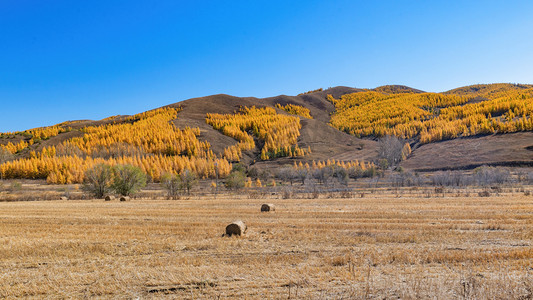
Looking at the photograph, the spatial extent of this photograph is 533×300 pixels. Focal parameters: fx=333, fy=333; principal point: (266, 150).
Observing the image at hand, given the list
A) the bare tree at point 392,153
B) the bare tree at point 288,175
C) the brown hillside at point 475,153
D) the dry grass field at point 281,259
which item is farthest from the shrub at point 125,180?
the bare tree at point 392,153

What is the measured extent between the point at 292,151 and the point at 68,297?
145 metres

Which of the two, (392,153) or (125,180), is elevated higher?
(392,153)

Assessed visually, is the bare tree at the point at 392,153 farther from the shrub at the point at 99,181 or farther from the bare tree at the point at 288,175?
the shrub at the point at 99,181

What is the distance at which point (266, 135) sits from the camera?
175750 millimetres

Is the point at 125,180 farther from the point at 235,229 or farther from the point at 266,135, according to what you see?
the point at 266,135

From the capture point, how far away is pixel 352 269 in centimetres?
1050

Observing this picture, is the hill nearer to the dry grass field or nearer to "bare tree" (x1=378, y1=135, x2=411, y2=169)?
"bare tree" (x1=378, y1=135, x2=411, y2=169)

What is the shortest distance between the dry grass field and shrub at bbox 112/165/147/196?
3204cm

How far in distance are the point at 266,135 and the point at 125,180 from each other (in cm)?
12552

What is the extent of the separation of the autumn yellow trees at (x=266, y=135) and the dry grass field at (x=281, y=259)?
129 meters

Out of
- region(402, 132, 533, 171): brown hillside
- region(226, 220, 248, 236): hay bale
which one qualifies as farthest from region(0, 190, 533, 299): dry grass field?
region(402, 132, 533, 171): brown hillside

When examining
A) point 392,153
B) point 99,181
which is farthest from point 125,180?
point 392,153

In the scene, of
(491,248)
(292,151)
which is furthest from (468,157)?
(491,248)

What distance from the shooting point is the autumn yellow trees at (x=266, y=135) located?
15362cm
